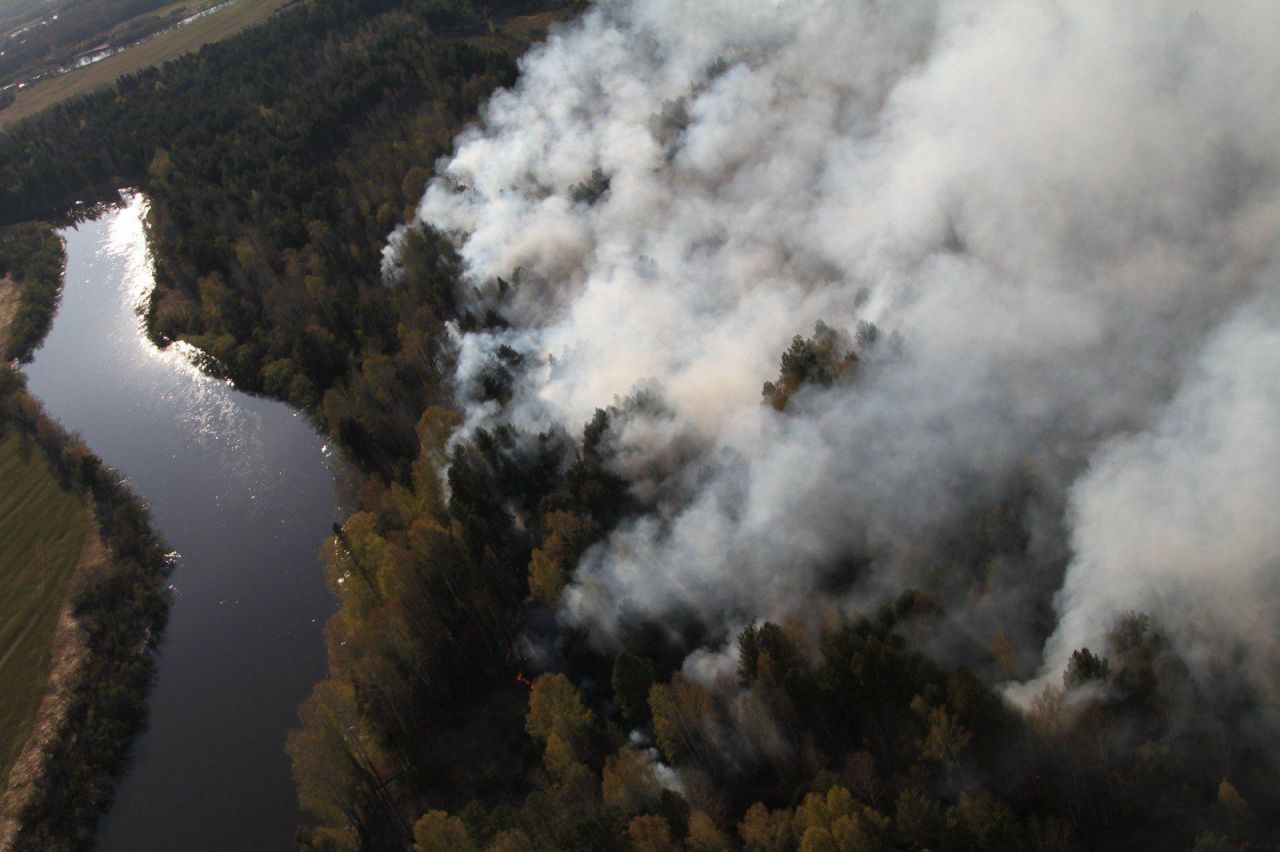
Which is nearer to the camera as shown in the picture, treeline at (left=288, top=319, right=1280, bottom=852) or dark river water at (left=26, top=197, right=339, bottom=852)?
treeline at (left=288, top=319, right=1280, bottom=852)

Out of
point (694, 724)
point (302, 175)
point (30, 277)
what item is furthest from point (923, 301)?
point (30, 277)

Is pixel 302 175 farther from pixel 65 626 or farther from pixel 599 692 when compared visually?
pixel 599 692

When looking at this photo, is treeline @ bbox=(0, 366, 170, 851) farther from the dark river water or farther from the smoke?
the smoke

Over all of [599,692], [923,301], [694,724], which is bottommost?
[694,724]

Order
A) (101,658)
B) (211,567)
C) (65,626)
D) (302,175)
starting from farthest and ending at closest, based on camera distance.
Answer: (302,175), (211,567), (65,626), (101,658)

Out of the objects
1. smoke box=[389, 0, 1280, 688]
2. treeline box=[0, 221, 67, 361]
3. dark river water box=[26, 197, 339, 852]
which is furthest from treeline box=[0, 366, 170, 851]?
treeline box=[0, 221, 67, 361]

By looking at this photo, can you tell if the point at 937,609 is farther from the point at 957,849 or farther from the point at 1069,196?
the point at 1069,196

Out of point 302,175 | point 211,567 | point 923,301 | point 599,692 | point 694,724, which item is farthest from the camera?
point 302,175
